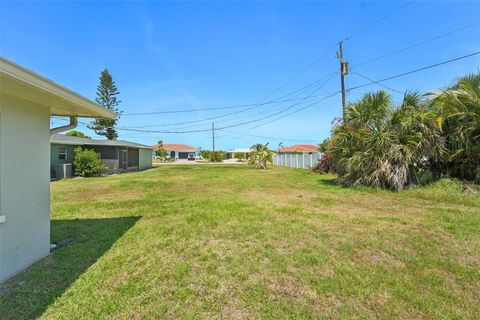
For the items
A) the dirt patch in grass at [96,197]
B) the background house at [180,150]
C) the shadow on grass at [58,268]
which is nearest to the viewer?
the shadow on grass at [58,268]

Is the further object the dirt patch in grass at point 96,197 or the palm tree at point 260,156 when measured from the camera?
the palm tree at point 260,156

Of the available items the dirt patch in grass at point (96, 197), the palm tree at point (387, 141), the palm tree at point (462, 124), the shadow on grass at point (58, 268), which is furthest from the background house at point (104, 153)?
the palm tree at point (462, 124)

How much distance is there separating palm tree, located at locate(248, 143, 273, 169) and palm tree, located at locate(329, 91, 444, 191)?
15282 mm

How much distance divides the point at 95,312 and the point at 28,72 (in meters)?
2.32

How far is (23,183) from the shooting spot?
3.43 metres

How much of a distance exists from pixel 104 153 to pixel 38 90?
745 inches

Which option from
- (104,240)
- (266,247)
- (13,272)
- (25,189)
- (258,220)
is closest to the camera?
(13,272)

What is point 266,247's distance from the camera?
4059 millimetres

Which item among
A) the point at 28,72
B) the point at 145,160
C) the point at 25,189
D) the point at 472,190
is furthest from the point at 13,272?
the point at 145,160

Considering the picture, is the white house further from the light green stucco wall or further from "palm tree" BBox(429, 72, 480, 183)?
the light green stucco wall

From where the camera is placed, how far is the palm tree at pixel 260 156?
26.0 meters

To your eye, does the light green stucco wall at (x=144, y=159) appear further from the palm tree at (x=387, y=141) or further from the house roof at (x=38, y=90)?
the house roof at (x=38, y=90)

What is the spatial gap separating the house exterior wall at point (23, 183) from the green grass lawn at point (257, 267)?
244 millimetres

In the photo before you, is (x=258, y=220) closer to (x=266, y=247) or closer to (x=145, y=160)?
(x=266, y=247)
